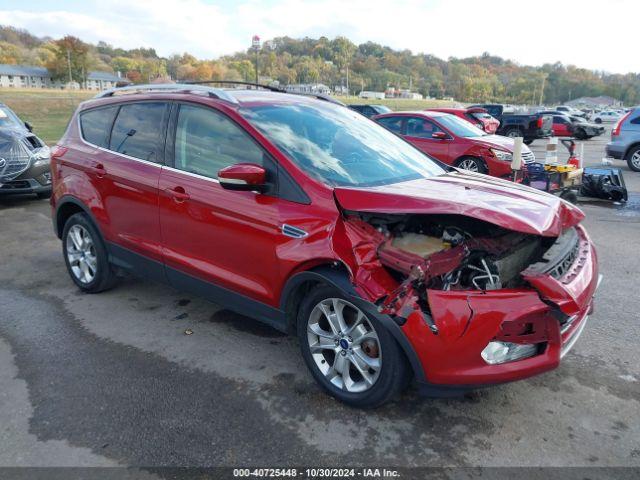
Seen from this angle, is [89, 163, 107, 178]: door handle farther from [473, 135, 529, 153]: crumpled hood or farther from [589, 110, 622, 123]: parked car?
[589, 110, 622, 123]: parked car

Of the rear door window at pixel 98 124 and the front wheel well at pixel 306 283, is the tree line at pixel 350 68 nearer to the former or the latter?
the rear door window at pixel 98 124

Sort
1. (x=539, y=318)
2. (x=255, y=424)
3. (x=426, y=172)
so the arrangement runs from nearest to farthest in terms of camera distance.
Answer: (x=539, y=318)
(x=255, y=424)
(x=426, y=172)

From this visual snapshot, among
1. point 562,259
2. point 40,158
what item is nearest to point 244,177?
point 562,259

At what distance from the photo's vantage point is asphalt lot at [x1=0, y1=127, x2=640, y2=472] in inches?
103

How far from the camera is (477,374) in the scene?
2.58m

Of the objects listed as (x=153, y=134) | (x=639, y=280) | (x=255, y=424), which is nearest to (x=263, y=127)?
(x=153, y=134)

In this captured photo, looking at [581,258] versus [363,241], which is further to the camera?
[581,258]

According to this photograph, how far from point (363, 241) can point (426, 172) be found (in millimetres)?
1217

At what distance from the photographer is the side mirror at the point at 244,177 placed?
3.08 meters

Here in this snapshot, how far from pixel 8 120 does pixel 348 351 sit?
9076mm

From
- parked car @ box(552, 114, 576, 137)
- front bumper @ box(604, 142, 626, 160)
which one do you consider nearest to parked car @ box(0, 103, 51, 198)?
front bumper @ box(604, 142, 626, 160)

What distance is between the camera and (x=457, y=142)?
1034 centimetres

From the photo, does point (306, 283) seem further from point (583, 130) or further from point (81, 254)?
point (583, 130)

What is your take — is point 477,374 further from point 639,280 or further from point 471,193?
point 639,280
